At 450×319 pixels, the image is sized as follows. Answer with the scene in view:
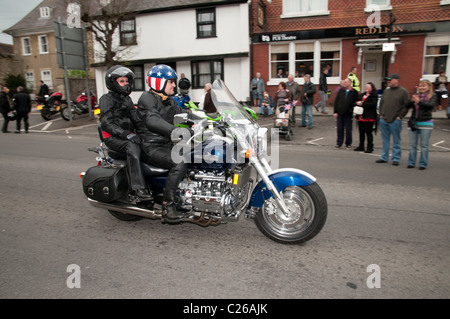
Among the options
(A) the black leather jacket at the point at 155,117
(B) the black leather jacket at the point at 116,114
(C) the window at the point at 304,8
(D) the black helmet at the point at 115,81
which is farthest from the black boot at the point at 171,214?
(C) the window at the point at 304,8

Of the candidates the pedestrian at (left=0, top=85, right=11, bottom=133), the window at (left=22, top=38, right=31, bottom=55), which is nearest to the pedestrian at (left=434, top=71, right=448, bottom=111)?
the pedestrian at (left=0, top=85, right=11, bottom=133)

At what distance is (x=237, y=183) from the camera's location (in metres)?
3.87

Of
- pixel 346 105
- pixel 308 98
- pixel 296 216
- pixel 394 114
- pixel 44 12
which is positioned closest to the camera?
pixel 296 216

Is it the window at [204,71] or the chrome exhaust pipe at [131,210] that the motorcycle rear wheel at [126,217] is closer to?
the chrome exhaust pipe at [131,210]

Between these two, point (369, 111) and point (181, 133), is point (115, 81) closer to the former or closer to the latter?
point (181, 133)

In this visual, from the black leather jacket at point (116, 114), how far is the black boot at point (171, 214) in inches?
41.6

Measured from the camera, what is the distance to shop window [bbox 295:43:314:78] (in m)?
19.0

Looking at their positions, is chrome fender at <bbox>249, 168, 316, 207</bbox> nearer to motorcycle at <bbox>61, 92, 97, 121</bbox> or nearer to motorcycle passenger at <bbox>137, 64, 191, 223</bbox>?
motorcycle passenger at <bbox>137, 64, 191, 223</bbox>

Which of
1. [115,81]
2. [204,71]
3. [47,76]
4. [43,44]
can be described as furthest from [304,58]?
[43,44]

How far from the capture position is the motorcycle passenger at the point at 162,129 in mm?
4027

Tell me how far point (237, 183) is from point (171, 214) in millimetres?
891
